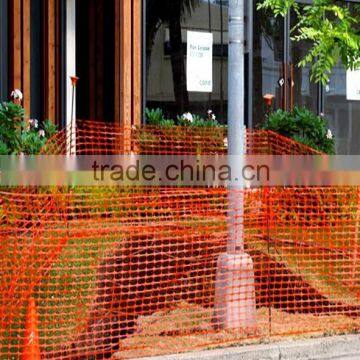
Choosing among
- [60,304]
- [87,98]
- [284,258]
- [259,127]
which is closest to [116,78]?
[87,98]

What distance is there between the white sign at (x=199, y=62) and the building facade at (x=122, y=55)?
7 cm

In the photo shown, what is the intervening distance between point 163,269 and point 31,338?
201 centimetres

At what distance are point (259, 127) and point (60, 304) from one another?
24.0 feet

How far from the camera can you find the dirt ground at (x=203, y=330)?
6.75 metres

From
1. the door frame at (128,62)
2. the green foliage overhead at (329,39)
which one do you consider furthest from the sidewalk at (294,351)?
the door frame at (128,62)

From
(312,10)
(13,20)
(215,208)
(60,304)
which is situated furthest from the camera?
(13,20)

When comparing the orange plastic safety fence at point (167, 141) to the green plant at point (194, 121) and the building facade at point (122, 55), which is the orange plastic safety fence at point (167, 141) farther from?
the building facade at point (122, 55)

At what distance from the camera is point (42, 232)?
657 cm

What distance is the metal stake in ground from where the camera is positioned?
7.17m

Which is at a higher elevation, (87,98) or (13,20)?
(13,20)

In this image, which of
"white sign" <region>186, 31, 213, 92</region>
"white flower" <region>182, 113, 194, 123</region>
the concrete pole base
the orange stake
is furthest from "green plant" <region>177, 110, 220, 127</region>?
the orange stake

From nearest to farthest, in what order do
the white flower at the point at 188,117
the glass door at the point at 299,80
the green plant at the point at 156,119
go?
the green plant at the point at 156,119, the white flower at the point at 188,117, the glass door at the point at 299,80

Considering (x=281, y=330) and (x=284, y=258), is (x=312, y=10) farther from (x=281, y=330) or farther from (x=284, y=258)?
(x=281, y=330)

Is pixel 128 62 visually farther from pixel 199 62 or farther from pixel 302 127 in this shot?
pixel 302 127
